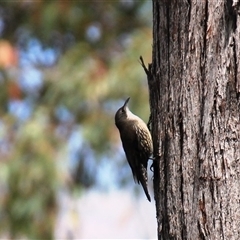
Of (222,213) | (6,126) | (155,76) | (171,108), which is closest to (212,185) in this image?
(222,213)

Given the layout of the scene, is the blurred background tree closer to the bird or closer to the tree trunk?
the bird

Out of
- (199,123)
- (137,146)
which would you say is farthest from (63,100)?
(199,123)

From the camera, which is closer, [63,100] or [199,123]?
[199,123]

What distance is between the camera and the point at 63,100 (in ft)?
28.7

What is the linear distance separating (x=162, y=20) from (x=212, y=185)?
30.6 inches

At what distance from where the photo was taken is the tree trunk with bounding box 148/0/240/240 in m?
2.73

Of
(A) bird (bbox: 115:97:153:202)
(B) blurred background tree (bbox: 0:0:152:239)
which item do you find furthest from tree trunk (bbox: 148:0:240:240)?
(B) blurred background tree (bbox: 0:0:152:239)

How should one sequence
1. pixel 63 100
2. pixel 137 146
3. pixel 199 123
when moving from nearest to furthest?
1. pixel 199 123
2. pixel 137 146
3. pixel 63 100

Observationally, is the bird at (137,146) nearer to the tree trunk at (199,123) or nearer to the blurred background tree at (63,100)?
the tree trunk at (199,123)

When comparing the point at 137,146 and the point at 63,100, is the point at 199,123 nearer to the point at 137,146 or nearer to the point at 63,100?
the point at 137,146

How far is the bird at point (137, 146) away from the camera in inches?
168

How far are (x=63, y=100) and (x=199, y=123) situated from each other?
602 cm

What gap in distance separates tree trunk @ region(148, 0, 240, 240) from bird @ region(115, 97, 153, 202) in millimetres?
1226

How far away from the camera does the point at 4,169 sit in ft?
26.4
